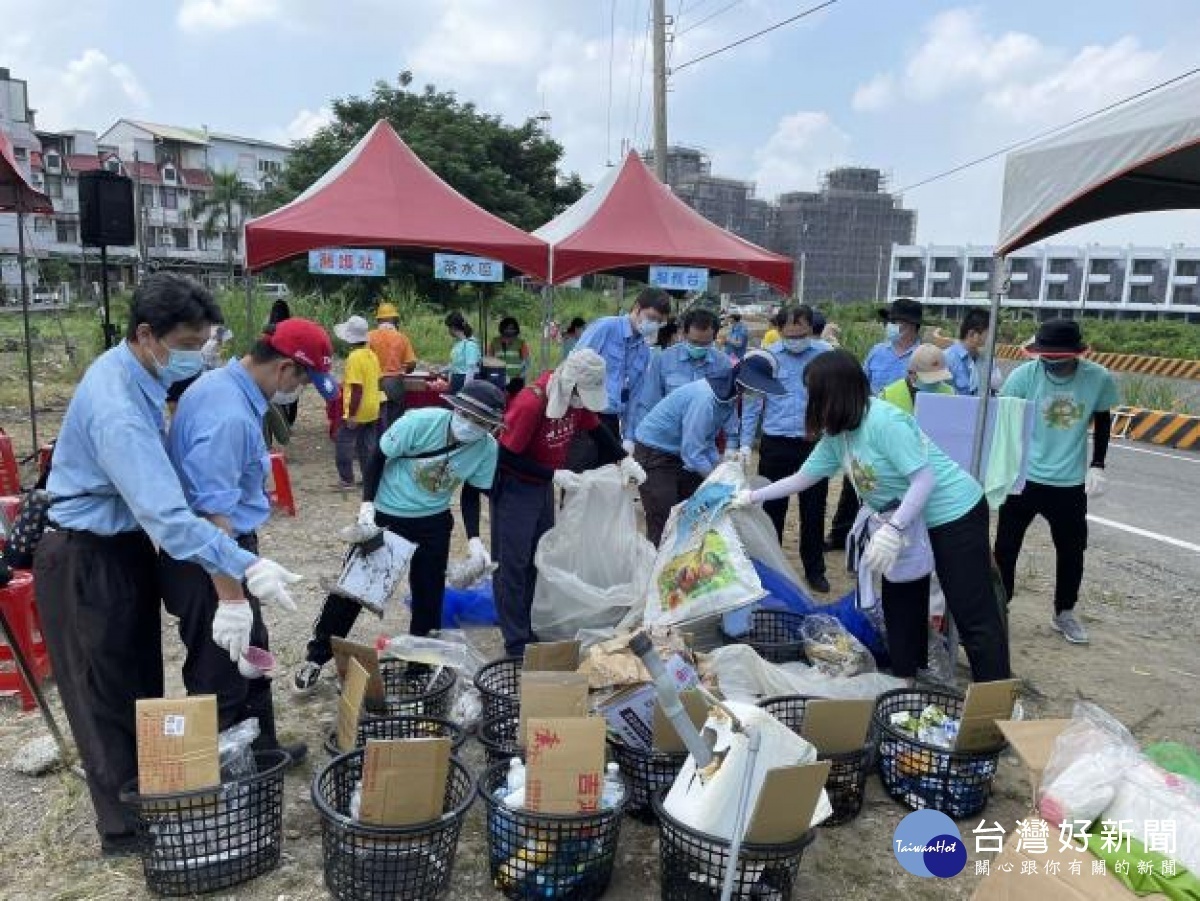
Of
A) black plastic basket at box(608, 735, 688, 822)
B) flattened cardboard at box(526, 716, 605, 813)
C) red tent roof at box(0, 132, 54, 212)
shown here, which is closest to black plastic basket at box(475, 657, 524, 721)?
black plastic basket at box(608, 735, 688, 822)

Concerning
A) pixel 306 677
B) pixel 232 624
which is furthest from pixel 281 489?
pixel 232 624

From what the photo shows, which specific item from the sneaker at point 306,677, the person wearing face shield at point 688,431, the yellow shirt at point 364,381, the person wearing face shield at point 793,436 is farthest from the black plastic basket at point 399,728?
the yellow shirt at point 364,381

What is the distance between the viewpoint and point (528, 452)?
12.4ft

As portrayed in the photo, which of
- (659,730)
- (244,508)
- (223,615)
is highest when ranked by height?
(244,508)

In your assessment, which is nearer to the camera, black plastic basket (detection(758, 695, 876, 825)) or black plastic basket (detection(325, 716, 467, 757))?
black plastic basket (detection(758, 695, 876, 825))

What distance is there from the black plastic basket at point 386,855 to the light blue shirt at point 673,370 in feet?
10.9

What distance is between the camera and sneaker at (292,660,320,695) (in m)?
3.64

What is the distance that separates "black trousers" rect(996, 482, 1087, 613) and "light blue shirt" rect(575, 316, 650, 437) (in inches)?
111

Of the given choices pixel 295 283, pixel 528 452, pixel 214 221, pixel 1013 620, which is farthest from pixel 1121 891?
pixel 214 221

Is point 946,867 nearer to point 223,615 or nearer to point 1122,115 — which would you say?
point 223,615

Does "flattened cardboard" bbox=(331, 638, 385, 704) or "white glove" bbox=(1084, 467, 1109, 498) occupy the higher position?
"white glove" bbox=(1084, 467, 1109, 498)

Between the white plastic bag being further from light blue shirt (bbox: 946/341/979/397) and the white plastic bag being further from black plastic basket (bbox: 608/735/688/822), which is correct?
light blue shirt (bbox: 946/341/979/397)

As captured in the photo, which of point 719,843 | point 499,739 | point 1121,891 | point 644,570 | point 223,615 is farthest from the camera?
point 644,570

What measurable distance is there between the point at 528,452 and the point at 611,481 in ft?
2.09
